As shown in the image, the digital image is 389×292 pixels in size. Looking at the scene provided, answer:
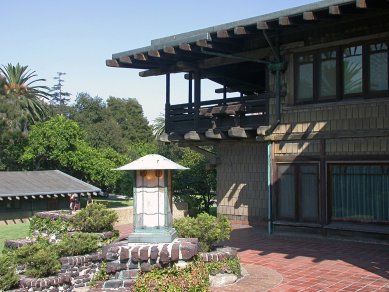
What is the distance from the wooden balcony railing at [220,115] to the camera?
45.4ft

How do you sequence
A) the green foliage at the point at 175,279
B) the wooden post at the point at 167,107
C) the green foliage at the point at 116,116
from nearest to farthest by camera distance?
the green foliage at the point at 175,279 < the wooden post at the point at 167,107 < the green foliage at the point at 116,116

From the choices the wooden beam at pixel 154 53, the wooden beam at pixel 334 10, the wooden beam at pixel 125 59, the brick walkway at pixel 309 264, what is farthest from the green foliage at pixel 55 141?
the wooden beam at pixel 334 10

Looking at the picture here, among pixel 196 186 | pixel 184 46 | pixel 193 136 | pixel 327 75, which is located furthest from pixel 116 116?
pixel 327 75

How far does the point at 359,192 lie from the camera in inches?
475

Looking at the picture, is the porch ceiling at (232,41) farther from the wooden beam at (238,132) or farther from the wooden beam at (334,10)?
the wooden beam at (238,132)

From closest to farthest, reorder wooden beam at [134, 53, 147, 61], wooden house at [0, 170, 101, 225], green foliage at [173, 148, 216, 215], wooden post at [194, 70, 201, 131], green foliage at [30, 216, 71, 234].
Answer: green foliage at [30, 216, 71, 234] < wooden beam at [134, 53, 147, 61] < wooden post at [194, 70, 201, 131] < green foliage at [173, 148, 216, 215] < wooden house at [0, 170, 101, 225]

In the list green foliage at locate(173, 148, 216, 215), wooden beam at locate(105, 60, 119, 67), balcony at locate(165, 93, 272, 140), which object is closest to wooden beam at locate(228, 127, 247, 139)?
balcony at locate(165, 93, 272, 140)

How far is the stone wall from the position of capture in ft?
50.4

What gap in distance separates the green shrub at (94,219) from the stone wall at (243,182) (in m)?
5.19

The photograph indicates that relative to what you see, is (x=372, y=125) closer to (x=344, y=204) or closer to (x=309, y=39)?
(x=344, y=204)

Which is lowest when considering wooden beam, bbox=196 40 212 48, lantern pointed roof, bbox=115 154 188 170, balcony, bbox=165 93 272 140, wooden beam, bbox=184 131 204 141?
lantern pointed roof, bbox=115 154 188 170

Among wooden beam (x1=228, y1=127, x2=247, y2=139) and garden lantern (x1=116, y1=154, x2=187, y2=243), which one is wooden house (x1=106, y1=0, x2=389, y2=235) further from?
garden lantern (x1=116, y1=154, x2=187, y2=243)

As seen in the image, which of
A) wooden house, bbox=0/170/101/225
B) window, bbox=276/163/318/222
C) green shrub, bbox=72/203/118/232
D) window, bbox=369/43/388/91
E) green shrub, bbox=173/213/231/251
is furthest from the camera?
wooden house, bbox=0/170/101/225

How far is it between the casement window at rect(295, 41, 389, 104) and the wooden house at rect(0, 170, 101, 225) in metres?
19.4
